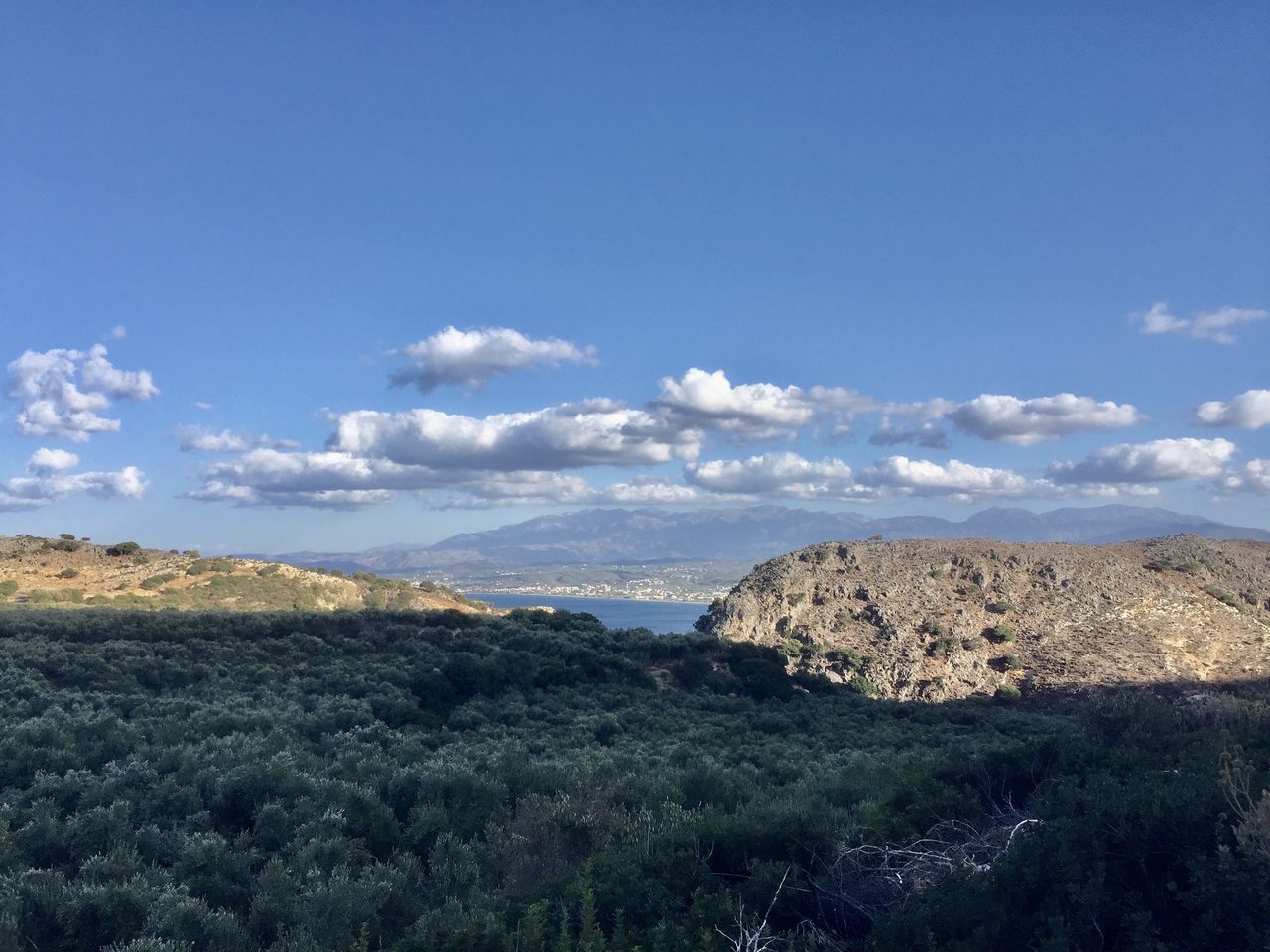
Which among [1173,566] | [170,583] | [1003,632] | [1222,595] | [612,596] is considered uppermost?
[1173,566]

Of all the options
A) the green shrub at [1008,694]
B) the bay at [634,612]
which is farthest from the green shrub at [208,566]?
the green shrub at [1008,694]

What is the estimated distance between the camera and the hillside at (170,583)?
36531mm

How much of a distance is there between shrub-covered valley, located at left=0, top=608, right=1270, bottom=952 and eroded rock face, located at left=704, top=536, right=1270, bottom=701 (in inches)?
828

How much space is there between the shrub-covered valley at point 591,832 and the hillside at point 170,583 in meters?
22.2

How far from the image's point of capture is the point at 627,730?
1667cm

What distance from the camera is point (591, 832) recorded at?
841 centimetres

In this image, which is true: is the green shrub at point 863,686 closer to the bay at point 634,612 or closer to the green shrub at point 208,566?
the bay at point 634,612

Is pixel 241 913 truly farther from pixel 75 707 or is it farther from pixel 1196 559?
pixel 1196 559

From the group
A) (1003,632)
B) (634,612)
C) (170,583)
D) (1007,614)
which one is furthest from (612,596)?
(1003,632)

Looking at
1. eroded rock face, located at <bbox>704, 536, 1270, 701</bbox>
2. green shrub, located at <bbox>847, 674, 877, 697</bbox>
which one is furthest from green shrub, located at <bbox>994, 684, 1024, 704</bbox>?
green shrub, located at <bbox>847, 674, 877, 697</bbox>

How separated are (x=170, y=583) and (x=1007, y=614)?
38.9 meters

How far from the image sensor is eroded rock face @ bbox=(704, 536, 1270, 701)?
34.6m

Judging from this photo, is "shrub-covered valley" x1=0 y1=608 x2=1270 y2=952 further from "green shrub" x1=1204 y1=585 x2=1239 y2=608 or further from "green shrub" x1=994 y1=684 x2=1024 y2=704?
"green shrub" x1=1204 y1=585 x2=1239 y2=608

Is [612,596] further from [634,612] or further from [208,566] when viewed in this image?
[208,566]
